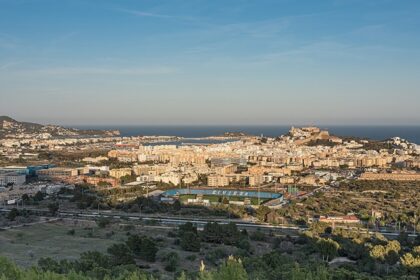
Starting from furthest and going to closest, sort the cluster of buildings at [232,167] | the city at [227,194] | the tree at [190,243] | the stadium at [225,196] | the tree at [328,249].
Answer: the cluster of buildings at [232,167], the stadium at [225,196], the city at [227,194], the tree at [190,243], the tree at [328,249]

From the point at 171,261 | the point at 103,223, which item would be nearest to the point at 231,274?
the point at 171,261

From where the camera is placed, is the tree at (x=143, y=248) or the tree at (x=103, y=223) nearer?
the tree at (x=143, y=248)

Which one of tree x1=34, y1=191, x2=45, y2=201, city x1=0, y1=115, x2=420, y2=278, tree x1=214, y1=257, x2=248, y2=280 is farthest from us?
tree x1=34, y1=191, x2=45, y2=201

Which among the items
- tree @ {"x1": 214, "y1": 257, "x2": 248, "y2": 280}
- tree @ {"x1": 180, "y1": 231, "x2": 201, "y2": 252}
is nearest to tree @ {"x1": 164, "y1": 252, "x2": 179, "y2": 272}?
tree @ {"x1": 180, "y1": 231, "x2": 201, "y2": 252}

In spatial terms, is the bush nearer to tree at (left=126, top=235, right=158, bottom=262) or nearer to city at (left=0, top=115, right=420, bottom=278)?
city at (left=0, top=115, right=420, bottom=278)

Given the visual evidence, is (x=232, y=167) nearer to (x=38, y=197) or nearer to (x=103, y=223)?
(x=38, y=197)

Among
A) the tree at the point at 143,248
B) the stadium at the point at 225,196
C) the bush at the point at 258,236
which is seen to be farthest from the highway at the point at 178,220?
the tree at the point at 143,248

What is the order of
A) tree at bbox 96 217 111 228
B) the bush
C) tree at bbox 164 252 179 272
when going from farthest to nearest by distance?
tree at bbox 96 217 111 228
the bush
tree at bbox 164 252 179 272

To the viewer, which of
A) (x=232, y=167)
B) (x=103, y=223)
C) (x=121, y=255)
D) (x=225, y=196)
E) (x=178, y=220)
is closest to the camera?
(x=121, y=255)

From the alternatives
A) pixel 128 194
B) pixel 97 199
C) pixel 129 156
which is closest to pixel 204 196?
pixel 128 194

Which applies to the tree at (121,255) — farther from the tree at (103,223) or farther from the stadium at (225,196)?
the stadium at (225,196)

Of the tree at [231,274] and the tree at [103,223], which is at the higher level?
the tree at [231,274]

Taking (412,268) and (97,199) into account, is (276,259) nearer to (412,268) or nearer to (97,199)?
(412,268)
